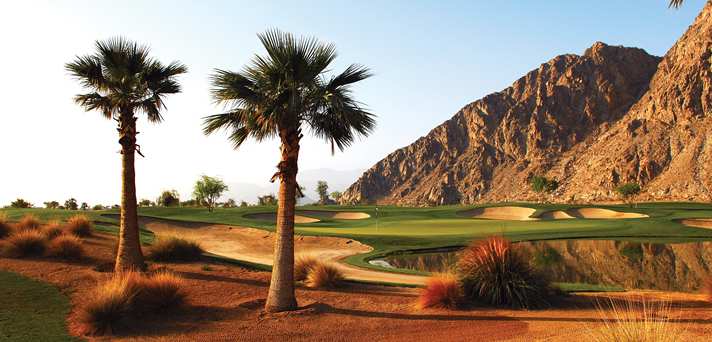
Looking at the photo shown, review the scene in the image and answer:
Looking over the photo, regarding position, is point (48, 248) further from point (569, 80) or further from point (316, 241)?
point (569, 80)

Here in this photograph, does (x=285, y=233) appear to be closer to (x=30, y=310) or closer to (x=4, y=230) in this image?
(x=30, y=310)

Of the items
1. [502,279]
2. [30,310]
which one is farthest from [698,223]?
[30,310]

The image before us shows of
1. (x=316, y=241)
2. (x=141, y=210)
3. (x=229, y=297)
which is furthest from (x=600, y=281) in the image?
(x=141, y=210)

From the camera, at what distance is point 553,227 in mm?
38125

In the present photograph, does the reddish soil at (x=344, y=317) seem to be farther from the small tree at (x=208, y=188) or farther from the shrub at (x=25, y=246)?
the small tree at (x=208, y=188)

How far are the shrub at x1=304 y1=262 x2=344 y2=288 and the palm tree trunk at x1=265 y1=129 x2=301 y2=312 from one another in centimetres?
332

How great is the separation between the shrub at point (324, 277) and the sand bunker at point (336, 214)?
132 feet

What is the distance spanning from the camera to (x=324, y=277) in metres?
16.1

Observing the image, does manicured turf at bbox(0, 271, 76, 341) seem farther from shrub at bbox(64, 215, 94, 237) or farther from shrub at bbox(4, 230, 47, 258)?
shrub at bbox(64, 215, 94, 237)

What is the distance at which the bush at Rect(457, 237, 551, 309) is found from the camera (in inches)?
512

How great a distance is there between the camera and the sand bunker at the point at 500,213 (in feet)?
183

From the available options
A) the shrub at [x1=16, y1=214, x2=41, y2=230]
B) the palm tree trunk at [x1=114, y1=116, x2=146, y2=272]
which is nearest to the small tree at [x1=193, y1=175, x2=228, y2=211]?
the shrub at [x1=16, y1=214, x2=41, y2=230]

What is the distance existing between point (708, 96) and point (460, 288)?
391 feet

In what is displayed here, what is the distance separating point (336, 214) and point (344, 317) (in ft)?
154
